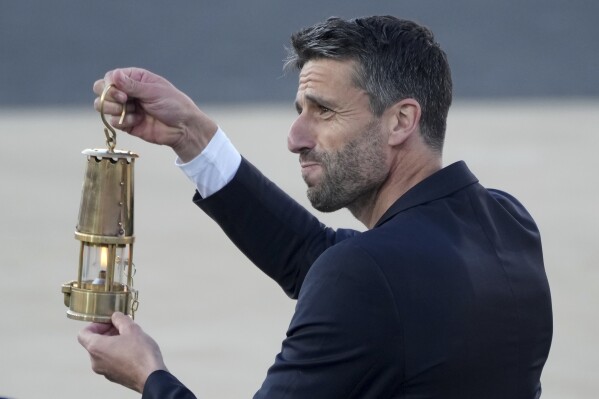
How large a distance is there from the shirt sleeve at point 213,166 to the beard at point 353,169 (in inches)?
17.4

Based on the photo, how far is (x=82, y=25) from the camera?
1634cm

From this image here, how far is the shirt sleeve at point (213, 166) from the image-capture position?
291 centimetres

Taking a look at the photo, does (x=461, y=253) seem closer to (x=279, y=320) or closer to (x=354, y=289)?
(x=354, y=289)

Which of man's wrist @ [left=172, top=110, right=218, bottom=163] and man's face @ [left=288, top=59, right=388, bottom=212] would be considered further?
man's wrist @ [left=172, top=110, right=218, bottom=163]

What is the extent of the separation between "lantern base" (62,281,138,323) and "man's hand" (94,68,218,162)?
0.34 meters

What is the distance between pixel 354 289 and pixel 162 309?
482cm

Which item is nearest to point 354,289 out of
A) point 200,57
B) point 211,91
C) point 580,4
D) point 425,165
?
point 425,165

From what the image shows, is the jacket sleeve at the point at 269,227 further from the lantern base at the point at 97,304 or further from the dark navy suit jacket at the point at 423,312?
the dark navy suit jacket at the point at 423,312

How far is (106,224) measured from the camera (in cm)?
260

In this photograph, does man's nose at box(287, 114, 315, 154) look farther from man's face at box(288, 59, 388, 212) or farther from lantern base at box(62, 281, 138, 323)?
lantern base at box(62, 281, 138, 323)

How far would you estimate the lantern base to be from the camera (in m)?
2.55

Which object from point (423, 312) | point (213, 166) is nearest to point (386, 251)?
point (423, 312)

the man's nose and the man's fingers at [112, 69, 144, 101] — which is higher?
the man's fingers at [112, 69, 144, 101]

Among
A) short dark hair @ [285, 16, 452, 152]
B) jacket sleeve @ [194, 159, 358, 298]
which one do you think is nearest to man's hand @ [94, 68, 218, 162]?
jacket sleeve @ [194, 159, 358, 298]
